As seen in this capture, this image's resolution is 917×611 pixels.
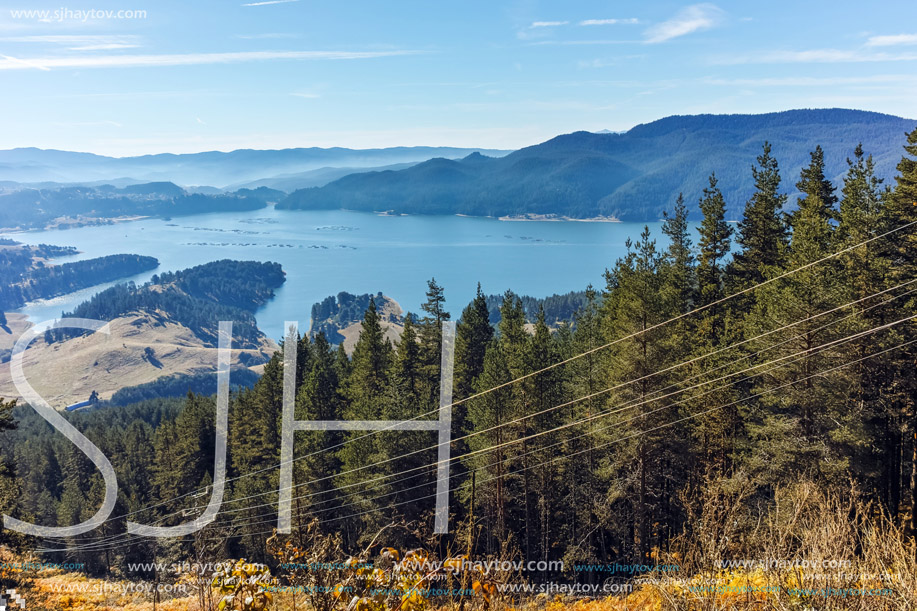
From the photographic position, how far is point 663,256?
2361 cm

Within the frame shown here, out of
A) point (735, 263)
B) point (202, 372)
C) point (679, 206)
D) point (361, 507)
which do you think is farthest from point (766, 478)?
point (202, 372)

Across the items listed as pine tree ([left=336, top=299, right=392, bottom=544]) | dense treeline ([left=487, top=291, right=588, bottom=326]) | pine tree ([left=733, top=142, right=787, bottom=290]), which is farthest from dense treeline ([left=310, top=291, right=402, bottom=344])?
pine tree ([left=733, top=142, right=787, bottom=290])

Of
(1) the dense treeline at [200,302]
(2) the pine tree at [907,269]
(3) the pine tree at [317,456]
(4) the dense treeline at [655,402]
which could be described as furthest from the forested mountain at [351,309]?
(2) the pine tree at [907,269]

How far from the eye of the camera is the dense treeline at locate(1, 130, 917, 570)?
477 inches

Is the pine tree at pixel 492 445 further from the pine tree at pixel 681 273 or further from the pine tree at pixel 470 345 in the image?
the pine tree at pixel 681 273

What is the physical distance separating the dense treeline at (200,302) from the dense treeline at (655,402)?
12448 centimetres

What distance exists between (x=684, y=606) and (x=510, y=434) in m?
11.9

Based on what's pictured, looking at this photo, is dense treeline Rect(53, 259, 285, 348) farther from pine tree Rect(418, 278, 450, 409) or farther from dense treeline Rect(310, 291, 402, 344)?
pine tree Rect(418, 278, 450, 409)

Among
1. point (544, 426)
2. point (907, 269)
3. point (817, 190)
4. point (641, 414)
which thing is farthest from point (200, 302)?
point (907, 269)

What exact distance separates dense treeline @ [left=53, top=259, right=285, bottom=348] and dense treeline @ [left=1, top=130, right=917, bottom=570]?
124 m

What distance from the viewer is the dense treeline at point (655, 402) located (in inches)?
477

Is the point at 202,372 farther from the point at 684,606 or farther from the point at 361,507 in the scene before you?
the point at 684,606

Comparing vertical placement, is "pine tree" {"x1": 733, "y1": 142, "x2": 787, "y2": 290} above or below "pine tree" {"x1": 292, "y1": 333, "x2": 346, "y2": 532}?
above

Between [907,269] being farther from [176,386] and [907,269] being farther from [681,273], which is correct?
[176,386]
